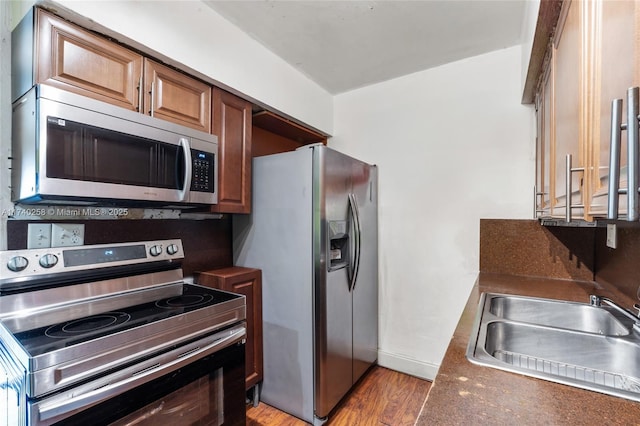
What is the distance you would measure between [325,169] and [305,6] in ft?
2.95

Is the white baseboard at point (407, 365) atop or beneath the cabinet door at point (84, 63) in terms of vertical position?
beneath

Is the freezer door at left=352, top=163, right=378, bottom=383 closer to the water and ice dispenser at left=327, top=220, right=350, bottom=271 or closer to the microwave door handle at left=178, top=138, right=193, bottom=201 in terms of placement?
the water and ice dispenser at left=327, top=220, right=350, bottom=271

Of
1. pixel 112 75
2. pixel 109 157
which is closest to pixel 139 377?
pixel 109 157

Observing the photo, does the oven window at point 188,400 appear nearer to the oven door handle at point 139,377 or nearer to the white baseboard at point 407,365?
the oven door handle at point 139,377

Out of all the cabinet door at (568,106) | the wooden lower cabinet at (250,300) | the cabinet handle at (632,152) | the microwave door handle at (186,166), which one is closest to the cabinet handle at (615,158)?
the cabinet handle at (632,152)

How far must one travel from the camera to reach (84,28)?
125cm

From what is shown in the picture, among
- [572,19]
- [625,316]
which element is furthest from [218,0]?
[625,316]

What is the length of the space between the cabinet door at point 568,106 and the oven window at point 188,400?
1440 mm

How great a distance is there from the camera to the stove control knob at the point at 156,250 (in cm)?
160

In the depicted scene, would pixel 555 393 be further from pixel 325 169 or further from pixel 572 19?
pixel 325 169

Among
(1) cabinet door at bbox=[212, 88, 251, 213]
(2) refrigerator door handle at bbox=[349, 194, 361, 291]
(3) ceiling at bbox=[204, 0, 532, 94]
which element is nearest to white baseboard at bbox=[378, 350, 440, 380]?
(2) refrigerator door handle at bbox=[349, 194, 361, 291]

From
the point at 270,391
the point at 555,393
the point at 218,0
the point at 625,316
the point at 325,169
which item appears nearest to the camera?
the point at 555,393

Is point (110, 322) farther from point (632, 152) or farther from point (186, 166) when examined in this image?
point (632, 152)

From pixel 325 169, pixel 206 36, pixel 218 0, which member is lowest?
pixel 325 169
